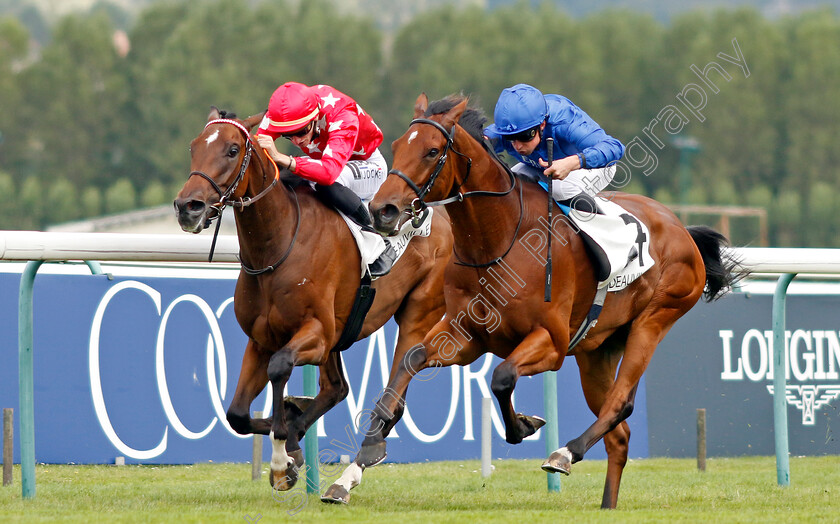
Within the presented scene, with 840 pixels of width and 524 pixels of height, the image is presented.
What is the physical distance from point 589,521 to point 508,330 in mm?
1054

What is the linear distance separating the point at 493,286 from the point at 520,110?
879mm

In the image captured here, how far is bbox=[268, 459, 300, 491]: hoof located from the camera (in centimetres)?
520

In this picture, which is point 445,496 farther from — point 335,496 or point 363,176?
point 363,176

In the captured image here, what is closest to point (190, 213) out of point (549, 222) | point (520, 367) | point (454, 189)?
point (454, 189)

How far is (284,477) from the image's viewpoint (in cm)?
524

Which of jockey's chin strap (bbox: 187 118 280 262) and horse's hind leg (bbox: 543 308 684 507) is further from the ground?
jockey's chin strap (bbox: 187 118 280 262)

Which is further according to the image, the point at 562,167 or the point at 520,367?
the point at 562,167

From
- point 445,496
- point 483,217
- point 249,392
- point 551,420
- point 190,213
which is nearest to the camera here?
point 190,213

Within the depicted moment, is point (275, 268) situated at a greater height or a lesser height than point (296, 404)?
greater

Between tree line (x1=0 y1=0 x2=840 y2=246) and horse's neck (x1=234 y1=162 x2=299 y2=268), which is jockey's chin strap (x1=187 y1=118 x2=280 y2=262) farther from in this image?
tree line (x1=0 y1=0 x2=840 y2=246)

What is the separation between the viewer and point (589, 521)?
451cm

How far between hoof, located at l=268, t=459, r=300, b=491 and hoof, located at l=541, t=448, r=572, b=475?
1201mm

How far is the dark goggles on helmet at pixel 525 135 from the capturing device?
5.46 meters

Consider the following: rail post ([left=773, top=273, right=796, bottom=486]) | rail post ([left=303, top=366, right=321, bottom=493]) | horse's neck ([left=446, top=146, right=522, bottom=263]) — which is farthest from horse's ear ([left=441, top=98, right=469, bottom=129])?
rail post ([left=773, top=273, right=796, bottom=486])
